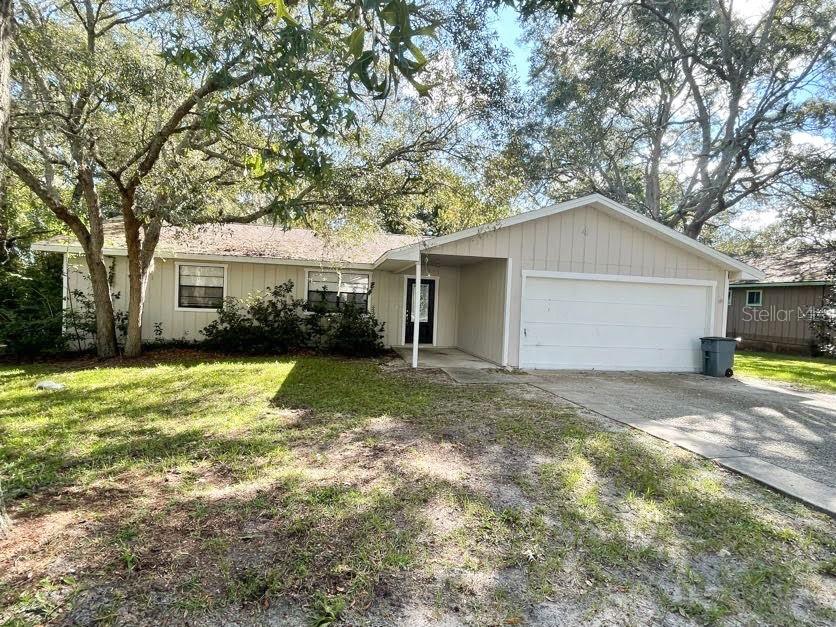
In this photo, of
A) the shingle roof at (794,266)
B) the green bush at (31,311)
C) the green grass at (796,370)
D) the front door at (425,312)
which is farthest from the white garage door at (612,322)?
the green bush at (31,311)

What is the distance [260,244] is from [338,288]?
252 centimetres

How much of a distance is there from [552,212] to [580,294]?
1906mm

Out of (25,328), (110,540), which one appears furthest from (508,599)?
(25,328)

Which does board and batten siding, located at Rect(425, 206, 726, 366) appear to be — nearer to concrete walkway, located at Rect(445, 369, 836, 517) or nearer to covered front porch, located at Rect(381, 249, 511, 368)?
covered front porch, located at Rect(381, 249, 511, 368)

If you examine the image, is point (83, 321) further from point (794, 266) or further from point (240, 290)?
point (794, 266)

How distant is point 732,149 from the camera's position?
1534cm

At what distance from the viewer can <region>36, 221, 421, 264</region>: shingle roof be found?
11156mm

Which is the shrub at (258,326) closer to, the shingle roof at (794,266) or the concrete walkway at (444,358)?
the concrete walkway at (444,358)

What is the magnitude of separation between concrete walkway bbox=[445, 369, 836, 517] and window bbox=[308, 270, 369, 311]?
4792 millimetres

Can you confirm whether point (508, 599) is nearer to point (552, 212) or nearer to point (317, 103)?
point (317, 103)

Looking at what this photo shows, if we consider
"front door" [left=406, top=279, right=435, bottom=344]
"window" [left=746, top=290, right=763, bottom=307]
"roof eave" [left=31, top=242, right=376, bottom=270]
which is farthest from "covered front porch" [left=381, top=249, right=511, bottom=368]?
"window" [left=746, top=290, right=763, bottom=307]

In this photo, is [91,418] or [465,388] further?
[465,388]

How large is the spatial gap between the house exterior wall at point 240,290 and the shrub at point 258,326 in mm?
568

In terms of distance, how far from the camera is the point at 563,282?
395 inches
